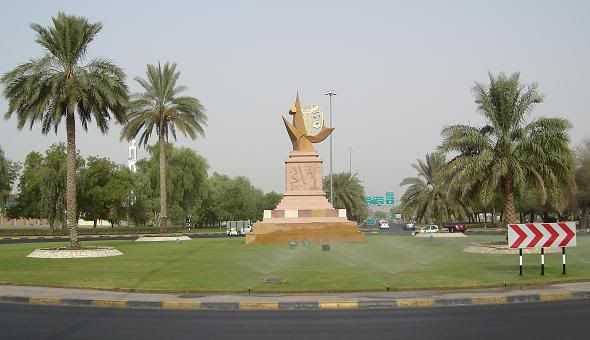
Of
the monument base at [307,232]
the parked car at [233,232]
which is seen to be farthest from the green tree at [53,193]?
the monument base at [307,232]

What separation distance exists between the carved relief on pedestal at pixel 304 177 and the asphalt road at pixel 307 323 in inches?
1263

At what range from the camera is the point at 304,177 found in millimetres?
46250

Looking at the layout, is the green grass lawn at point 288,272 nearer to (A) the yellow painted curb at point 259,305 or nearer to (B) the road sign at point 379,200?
(A) the yellow painted curb at point 259,305

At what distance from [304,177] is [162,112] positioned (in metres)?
14.2

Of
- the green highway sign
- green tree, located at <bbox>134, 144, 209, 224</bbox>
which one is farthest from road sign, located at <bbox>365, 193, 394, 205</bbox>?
green tree, located at <bbox>134, 144, 209, 224</bbox>

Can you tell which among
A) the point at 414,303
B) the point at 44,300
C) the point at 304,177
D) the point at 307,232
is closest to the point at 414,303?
the point at 414,303

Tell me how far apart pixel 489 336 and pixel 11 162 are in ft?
274

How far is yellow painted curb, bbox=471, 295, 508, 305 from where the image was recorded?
14.6 metres

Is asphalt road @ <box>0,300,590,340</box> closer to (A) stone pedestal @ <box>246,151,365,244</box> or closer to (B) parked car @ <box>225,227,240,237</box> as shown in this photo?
(A) stone pedestal @ <box>246,151,365,244</box>

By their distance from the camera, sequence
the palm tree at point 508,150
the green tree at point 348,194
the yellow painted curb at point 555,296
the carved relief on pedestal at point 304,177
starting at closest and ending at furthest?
the yellow painted curb at point 555,296, the palm tree at point 508,150, the carved relief on pedestal at point 304,177, the green tree at point 348,194

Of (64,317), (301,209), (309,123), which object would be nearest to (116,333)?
(64,317)

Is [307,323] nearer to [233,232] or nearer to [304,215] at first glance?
[304,215]

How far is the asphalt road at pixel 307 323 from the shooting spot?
10286 mm

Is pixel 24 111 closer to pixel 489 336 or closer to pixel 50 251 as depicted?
pixel 50 251
